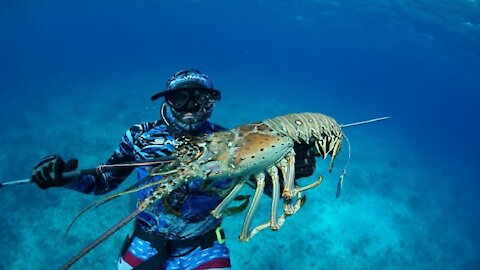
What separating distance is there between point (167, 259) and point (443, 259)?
11785 mm

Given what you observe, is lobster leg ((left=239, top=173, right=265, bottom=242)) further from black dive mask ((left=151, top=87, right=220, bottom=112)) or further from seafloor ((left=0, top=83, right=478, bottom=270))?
seafloor ((left=0, top=83, right=478, bottom=270))

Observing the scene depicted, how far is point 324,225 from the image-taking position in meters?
10.5

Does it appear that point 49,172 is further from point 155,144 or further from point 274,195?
point 274,195

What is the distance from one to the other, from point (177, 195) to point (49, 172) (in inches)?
41.2

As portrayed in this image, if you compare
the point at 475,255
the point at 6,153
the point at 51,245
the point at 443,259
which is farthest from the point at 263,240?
the point at 6,153

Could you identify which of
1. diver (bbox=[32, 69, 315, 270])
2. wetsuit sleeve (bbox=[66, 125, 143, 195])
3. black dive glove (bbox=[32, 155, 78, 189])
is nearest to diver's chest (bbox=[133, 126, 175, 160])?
diver (bbox=[32, 69, 315, 270])

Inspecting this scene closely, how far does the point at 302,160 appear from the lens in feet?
11.0

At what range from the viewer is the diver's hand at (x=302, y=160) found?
333cm

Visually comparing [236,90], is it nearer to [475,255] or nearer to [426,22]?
[426,22]

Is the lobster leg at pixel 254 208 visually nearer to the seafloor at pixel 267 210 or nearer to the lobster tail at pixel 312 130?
the lobster tail at pixel 312 130

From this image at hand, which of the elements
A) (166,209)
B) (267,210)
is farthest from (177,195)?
(267,210)

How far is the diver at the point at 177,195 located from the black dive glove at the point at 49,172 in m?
0.45

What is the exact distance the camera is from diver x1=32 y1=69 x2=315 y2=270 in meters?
3.14

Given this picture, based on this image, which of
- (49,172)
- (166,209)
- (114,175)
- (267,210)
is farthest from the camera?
(267,210)
